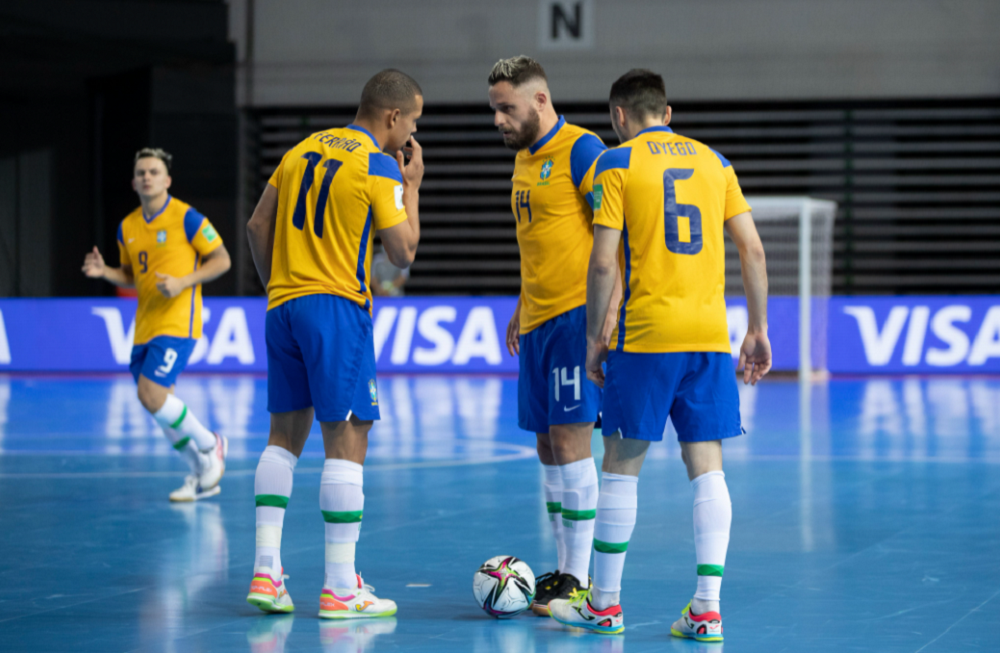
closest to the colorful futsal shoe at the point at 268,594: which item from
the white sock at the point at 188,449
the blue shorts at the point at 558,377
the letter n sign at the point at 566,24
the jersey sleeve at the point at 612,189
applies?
the blue shorts at the point at 558,377

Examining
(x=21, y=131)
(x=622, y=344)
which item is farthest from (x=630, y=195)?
(x=21, y=131)

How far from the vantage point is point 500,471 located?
28.1 feet

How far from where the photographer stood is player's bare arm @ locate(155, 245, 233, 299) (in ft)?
24.1

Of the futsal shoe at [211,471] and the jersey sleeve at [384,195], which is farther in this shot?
the futsal shoe at [211,471]

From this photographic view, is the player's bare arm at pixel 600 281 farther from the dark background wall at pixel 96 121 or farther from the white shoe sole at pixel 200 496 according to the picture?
the dark background wall at pixel 96 121

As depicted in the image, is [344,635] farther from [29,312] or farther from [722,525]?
[29,312]

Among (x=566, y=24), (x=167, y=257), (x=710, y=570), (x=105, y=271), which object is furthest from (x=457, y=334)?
(x=710, y=570)

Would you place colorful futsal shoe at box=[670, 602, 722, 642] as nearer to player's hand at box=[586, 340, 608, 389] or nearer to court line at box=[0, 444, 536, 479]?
player's hand at box=[586, 340, 608, 389]

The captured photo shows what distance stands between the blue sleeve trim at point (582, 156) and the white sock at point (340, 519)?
4.94 feet

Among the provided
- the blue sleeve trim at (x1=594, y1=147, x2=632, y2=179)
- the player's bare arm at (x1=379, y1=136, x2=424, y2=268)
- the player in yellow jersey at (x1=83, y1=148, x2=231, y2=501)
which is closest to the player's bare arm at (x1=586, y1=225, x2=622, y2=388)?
the blue sleeve trim at (x1=594, y1=147, x2=632, y2=179)

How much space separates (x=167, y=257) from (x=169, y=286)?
1.64 ft

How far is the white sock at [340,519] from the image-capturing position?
4609mm

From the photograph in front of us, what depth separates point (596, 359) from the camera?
14.4ft

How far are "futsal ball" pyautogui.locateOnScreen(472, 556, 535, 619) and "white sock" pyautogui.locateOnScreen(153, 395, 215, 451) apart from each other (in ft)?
11.2
